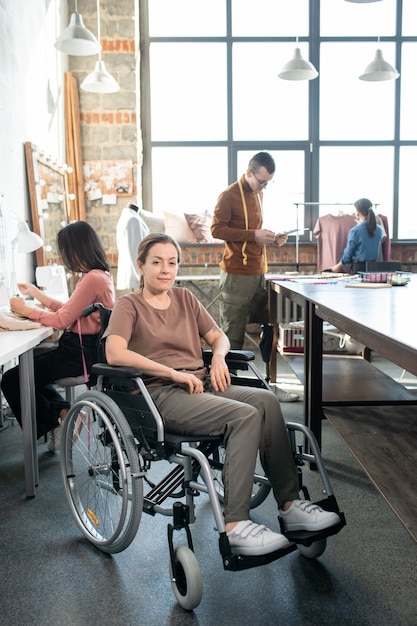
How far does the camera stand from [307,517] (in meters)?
1.74

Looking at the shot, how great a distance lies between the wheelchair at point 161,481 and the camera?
1674mm

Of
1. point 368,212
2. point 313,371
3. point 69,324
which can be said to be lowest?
point 313,371

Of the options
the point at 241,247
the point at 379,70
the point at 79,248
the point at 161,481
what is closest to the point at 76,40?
the point at 241,247

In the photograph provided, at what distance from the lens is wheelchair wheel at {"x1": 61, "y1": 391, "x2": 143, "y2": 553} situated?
1791mm

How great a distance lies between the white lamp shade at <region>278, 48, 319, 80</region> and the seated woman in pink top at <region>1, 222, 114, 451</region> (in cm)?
358

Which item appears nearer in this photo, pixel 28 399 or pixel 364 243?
pixel 28 399

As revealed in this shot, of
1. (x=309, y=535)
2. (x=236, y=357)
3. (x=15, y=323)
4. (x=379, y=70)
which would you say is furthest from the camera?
(x=379, y=70)

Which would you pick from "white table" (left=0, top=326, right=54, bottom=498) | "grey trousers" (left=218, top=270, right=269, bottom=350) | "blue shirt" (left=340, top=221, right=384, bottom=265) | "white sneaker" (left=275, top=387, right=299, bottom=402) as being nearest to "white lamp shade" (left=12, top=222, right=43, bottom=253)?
"white table" (left=0, top=326, right=54, bottom=498)

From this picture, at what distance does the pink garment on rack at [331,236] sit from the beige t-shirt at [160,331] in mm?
4521

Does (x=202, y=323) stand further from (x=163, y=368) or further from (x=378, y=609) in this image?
(x=378, y=609)

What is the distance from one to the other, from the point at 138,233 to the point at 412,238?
344 centimetres

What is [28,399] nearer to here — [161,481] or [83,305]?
[83,305]

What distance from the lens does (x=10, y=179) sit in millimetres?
3979

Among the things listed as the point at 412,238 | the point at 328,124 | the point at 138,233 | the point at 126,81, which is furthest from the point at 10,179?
the point at 412,238
